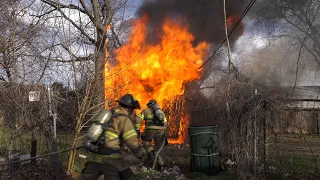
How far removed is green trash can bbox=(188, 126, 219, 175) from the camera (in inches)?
268

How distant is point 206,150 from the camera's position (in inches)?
269

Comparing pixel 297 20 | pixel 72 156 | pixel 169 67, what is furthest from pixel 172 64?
pixel 297 20

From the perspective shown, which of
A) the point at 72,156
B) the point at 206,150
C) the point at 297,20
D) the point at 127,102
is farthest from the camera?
the point at 297,20

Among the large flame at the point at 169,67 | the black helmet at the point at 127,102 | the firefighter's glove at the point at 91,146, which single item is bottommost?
the firefighter's glove at the point at 91,146

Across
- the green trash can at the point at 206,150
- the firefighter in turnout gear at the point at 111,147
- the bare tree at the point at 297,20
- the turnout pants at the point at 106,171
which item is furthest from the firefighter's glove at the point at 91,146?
the bare tree at the point at 297,20

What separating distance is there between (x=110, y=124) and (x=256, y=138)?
3.32 m

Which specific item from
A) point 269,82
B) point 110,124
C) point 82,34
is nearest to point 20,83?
point 82,34

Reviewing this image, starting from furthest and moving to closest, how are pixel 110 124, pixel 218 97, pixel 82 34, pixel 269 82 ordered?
1. pixel 269 82
2. pixel 218 97
3. pixel 82 34
4. pixel 110 124

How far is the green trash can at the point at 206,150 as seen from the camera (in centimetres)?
680

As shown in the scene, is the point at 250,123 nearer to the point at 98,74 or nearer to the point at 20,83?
the point at 98,74

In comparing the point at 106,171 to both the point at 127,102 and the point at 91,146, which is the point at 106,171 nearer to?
the point at 91,146

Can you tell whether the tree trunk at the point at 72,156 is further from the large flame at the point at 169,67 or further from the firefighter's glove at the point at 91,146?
the large flame at the point at 169,67

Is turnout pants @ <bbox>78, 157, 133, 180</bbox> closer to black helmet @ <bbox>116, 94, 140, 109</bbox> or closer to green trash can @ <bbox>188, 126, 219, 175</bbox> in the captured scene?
black helmet @ <bbox>116, 94, 140, 109</bbox>

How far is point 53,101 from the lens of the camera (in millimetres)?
7430
